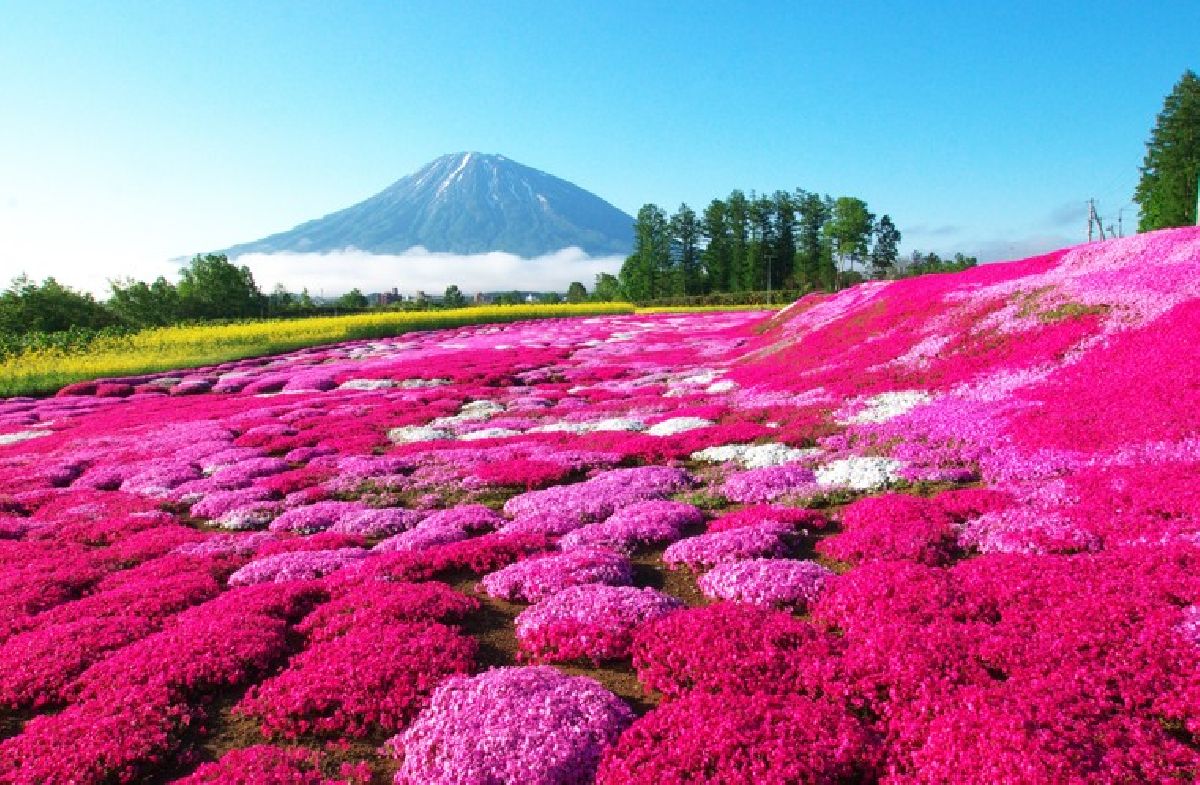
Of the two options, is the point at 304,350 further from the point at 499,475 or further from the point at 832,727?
the point at 832,727

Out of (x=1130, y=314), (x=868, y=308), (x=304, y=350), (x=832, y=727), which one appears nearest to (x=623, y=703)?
(x=832, y=727)

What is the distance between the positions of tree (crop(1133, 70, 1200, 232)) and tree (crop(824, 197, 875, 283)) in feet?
158

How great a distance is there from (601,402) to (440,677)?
21.0 m

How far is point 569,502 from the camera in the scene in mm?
14102

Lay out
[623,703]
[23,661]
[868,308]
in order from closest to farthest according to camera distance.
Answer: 1. [623,703]
2. [23,661]
3. [868,308]

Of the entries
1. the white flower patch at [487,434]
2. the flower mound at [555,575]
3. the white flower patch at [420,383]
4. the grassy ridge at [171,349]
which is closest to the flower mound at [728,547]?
the flower mound at [555,575]

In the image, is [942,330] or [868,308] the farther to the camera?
[868,308]

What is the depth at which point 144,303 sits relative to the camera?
10456 cm

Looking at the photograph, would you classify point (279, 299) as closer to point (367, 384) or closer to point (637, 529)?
point (367, 384)

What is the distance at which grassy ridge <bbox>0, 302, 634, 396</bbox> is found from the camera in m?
44.2

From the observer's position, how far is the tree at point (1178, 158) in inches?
3944

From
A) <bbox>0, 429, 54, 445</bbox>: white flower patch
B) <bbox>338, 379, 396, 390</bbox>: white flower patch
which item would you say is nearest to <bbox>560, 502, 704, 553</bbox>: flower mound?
<bbox>0, 429, 54, 445</bbox>: white flower patch

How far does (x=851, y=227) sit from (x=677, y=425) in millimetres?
139342

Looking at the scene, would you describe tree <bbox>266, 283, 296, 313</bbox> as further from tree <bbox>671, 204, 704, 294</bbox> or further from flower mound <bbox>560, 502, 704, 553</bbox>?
flower mound <bbox>560, 502, 704, 553</bbox>
